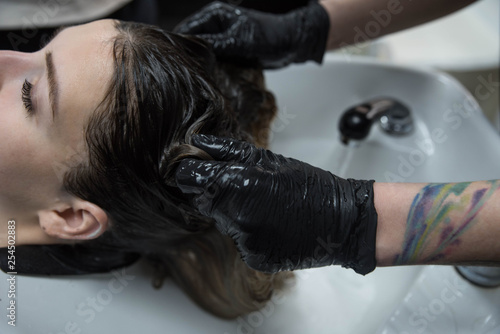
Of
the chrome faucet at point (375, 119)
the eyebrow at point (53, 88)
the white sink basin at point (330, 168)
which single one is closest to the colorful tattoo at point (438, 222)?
the white sink basin at point (330, 168)

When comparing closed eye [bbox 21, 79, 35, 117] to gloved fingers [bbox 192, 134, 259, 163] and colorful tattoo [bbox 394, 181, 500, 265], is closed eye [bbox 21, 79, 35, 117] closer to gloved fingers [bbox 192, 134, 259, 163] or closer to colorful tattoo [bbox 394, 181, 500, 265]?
gloved fingers [bbox 192, 134, 259, 163]

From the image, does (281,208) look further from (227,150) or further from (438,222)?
(438,222)

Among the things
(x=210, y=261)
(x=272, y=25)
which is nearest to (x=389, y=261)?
(x=210, y=261)

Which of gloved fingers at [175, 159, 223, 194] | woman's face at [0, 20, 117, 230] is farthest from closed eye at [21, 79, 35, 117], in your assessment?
gloved fingers at [175, 159, 223, 194]

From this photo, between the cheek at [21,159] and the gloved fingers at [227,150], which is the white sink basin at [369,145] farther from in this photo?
the cheek at [21,159]

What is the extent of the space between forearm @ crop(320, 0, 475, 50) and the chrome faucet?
18 cm

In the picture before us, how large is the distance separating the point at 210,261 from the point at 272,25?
56cm

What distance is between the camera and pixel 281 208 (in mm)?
649

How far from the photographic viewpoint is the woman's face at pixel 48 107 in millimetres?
694

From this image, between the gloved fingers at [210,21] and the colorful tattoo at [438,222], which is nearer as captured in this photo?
the colorful tattoo at [438,222]

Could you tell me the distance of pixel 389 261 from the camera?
2.19ft

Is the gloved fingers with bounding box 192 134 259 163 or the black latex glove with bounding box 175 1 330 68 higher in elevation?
the black latex glove with bounding box 175 1 330 68

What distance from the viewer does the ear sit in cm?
75

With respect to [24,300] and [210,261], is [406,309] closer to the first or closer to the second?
[210,261]
